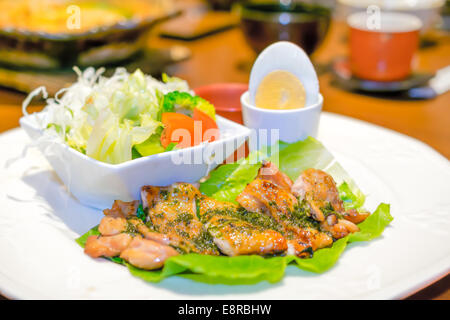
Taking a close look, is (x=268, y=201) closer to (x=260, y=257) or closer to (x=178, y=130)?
(x=260, y=257)

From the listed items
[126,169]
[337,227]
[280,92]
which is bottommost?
[337,227]

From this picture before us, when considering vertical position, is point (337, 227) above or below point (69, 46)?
below

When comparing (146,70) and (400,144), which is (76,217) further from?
(146,70)

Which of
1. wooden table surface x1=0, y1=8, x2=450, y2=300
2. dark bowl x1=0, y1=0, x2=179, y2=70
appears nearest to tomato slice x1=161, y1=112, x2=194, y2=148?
wooden table surface x1=0, y1=8, x2=450, y2=300

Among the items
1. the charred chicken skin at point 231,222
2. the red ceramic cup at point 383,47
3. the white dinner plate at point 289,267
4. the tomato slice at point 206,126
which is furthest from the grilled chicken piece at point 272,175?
the red ceramic cup at point 383,47

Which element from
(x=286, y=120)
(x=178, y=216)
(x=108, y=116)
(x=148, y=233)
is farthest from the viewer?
(x=286, y=120)

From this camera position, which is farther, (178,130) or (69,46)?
(69,46)

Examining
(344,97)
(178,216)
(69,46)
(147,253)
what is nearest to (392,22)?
(344,97)
